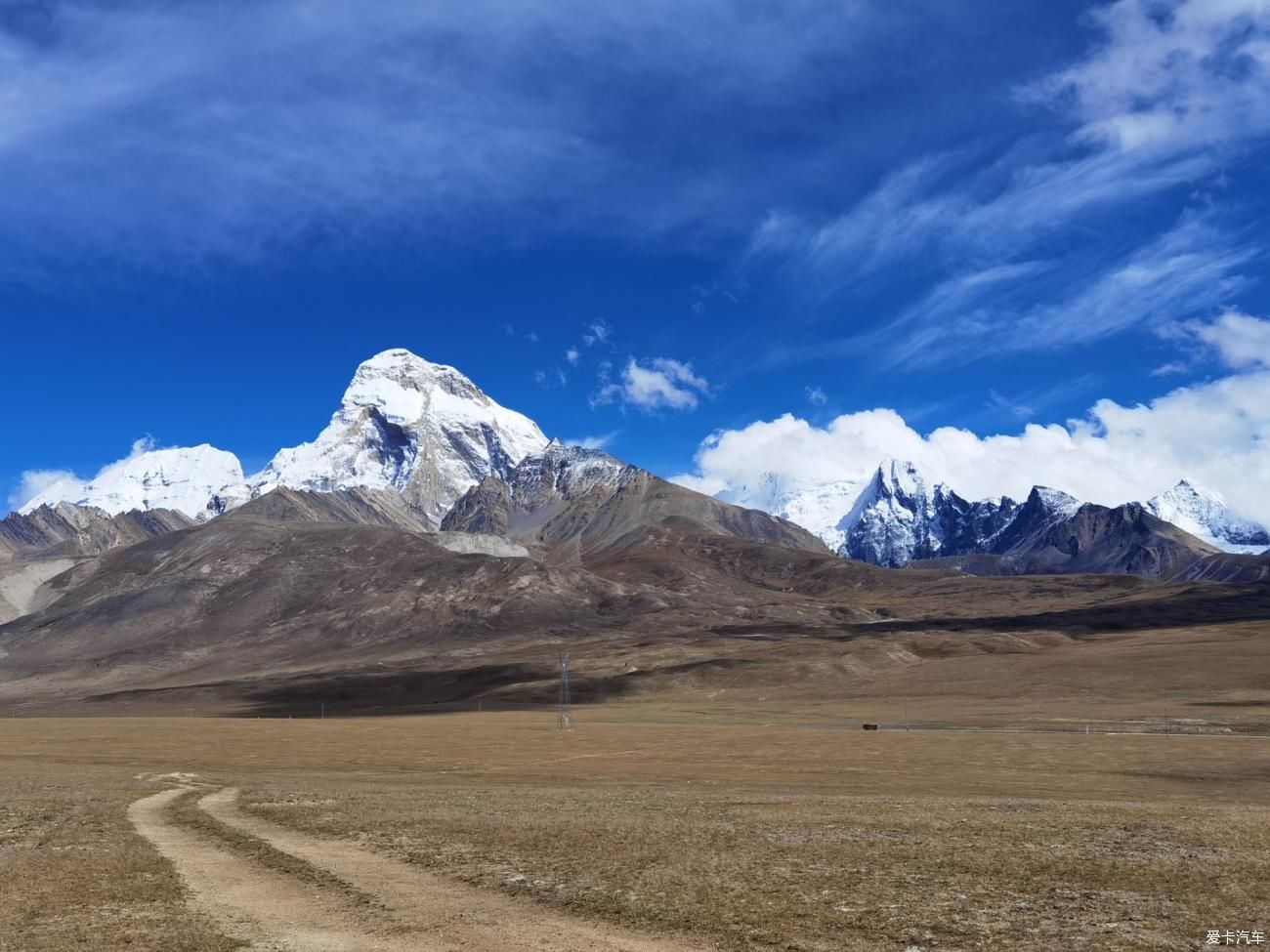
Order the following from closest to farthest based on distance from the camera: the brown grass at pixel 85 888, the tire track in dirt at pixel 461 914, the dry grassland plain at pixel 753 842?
1. the tire track in dirt at pixel 461 914
2. the brown grass at pixel 85 888
3. the dry grassland plain at pixel 753 842

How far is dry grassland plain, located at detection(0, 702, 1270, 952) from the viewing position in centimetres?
2056

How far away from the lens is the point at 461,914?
72.1 ft

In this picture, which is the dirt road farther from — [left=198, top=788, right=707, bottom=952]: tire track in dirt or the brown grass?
the brown grass

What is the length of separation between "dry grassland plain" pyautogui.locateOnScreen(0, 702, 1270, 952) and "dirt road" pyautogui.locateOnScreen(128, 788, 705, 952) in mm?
704

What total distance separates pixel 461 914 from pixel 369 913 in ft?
6.10

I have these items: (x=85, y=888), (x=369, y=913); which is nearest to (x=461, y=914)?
(x=369, y=913)

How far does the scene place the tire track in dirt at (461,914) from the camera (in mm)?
19578

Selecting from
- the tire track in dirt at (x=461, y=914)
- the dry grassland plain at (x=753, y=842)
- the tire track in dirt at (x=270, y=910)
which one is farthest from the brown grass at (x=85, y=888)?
the tire track in dirt at (x=461, y=914)

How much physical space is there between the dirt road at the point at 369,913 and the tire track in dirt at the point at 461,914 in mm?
19

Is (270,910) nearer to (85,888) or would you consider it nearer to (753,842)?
(85,888)

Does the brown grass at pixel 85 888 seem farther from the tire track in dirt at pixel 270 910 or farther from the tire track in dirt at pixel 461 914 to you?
the tire track in dirt at pixel 461 914

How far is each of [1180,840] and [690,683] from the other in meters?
164

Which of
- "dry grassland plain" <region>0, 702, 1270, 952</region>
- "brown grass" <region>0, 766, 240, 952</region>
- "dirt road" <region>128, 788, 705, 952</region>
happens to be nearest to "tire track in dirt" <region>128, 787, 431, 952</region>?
"dirt road" <region>128, 788, 705, 952</region>

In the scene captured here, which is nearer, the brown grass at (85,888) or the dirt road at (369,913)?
the dirt road at (369,913)
